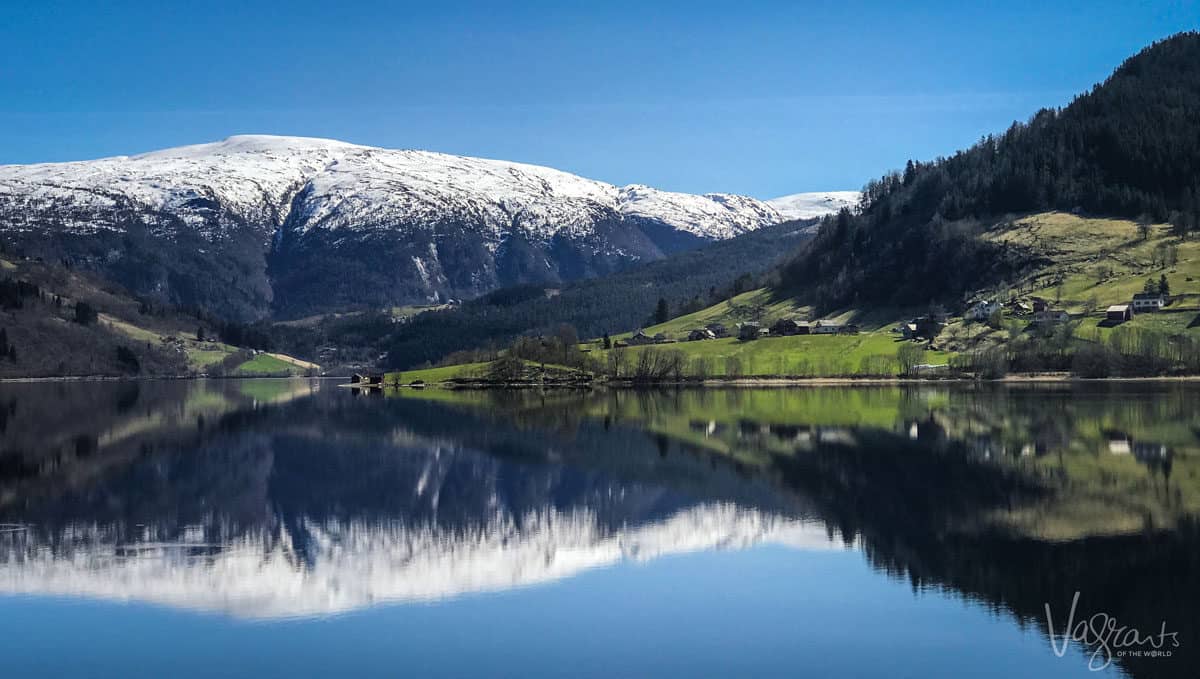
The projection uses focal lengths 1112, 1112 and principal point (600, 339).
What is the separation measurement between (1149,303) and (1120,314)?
753 centimetres

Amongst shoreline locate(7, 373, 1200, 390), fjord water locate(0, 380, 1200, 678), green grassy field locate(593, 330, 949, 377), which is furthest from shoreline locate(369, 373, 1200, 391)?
fjord water locate(0, 380, 1200, 678)

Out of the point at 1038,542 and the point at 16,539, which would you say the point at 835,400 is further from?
the point at 16,539

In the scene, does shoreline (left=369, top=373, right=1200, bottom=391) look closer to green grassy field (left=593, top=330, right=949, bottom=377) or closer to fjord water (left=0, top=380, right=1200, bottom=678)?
green grassy field (left=593, top=330, right=949, bottom=377)

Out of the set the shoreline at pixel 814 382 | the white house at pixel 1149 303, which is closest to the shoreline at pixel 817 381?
the shoreline at pixel 814 382

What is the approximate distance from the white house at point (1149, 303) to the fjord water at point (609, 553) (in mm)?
106407

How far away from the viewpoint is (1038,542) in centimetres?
4047

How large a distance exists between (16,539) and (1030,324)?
17480cm

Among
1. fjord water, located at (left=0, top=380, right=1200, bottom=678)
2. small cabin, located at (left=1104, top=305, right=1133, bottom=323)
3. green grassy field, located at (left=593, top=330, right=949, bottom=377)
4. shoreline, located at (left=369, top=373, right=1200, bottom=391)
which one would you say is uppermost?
small cabin, located at (left=1104, top=305, right=1133, bottom=323)

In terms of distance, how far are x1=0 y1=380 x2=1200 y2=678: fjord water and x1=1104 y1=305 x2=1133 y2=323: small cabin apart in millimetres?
100882

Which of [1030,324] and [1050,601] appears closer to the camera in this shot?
[1050,601]

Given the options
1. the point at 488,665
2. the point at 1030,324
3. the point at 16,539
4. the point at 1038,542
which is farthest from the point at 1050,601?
the point at 1030,324

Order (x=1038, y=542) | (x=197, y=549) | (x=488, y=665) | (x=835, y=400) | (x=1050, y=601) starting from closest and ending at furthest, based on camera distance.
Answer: (x=488, y=665)
(x=1050, y=601)
(x=1038, y=542)
(x=197, y=549)
(x=835, y=400)

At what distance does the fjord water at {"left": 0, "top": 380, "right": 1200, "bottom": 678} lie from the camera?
95.9 ft

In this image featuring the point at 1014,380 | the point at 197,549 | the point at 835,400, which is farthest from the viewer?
the point at 1014,380
